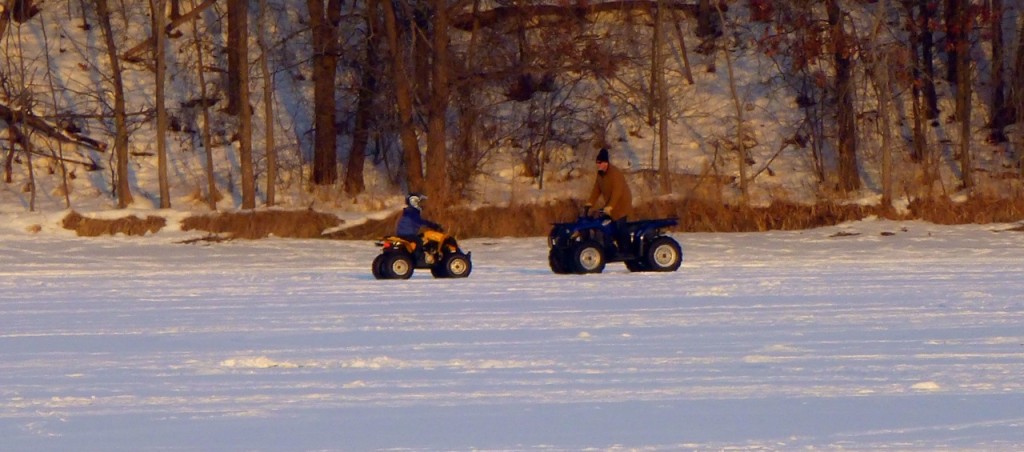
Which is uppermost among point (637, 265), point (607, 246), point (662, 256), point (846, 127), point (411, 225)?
point (846, 127)

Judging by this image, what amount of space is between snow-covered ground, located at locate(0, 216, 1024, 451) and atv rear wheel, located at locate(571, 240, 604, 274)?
1.08 feet

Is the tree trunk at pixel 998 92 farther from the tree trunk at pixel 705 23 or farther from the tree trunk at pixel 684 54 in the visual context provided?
the tree trunk at pixel 705 23

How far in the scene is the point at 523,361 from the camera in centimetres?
926

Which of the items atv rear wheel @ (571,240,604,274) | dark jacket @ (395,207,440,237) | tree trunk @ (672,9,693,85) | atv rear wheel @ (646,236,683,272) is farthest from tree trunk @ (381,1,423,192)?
atv rear wheel @ (646,236,683,272)

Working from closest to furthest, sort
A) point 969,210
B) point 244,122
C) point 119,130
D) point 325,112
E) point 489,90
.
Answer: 1. point 969,210
2. point 244,122
3. point 119,130
4. point 325,112
5. point 489,90

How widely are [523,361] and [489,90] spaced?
1052 inches

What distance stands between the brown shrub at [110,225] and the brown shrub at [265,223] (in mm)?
598

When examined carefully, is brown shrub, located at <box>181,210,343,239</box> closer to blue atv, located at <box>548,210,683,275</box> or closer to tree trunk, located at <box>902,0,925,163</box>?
blue atv, located at <box>548,210,683,275</box>

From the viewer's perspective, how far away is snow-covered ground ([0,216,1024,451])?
6957 mm

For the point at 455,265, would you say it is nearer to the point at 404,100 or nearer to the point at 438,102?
the point at 438,102

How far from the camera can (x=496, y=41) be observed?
105 ft

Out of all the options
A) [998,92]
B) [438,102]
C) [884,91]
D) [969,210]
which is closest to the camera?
[969,210]

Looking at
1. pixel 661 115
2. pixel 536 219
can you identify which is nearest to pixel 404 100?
pixel 536 219

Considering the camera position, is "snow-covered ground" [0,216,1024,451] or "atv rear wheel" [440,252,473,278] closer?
"snow-covered ground" [0,216,1024,451]
